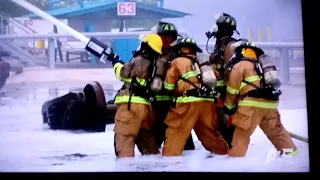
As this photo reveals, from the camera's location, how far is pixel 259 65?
3600mm

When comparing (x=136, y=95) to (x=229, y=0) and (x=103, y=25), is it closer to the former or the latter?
(x=103, y=25)

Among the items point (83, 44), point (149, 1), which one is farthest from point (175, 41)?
point (83, 44)

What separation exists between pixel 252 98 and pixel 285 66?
1.00 ft

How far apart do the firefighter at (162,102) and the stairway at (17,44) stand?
2.73 feet

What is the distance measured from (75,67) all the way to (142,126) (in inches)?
23.9

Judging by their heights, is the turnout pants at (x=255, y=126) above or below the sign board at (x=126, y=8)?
below

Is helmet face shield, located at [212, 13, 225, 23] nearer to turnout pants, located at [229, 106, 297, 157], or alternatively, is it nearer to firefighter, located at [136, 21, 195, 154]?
firefighter, located at [136, 21, 195, 154]

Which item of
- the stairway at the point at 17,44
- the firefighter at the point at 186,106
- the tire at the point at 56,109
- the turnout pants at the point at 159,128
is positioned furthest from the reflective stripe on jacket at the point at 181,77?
the stairway at the point at 17,44

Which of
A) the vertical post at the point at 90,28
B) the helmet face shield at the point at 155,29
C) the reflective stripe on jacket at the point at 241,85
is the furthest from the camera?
the vertical post at the point at 90,28

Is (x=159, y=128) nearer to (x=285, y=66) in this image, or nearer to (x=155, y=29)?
(x=155, y=29)

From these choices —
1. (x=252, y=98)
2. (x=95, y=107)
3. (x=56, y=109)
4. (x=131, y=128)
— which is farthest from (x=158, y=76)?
(x=56, y=109)

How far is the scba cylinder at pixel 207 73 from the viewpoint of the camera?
3584mm

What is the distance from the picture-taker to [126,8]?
3850 mm

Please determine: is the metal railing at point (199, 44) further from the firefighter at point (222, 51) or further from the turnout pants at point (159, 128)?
the turnout pants at point (159, 128)
